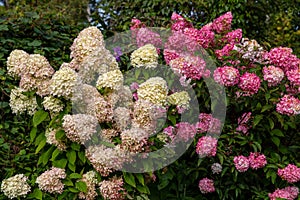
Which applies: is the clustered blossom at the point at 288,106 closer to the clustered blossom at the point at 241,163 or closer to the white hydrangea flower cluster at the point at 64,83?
the clustered blossom at the point at 241,163

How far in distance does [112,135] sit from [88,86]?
26 centimetres

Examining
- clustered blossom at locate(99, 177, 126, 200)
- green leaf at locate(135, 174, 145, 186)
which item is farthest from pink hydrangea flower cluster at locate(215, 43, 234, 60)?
clustered blossom at locate(99, 177, 126, 200)

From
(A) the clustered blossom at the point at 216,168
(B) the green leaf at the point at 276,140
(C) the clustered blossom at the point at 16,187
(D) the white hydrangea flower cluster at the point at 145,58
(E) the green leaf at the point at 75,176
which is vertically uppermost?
(D) the white hydrangea flower cluster at the point at 145,58

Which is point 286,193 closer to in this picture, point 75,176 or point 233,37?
point 233,37

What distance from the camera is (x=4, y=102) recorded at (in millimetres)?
3586

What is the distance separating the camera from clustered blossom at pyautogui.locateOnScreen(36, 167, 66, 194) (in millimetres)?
2139

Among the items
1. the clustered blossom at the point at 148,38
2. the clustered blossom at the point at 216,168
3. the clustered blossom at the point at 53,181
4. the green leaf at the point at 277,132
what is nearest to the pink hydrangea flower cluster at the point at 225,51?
the clustered blossom at the point at 148,38

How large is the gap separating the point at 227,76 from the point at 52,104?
103 centimetres

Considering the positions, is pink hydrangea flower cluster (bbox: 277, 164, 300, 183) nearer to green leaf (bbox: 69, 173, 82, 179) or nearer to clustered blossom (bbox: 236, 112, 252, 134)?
clustered blossom (bbox: 236, 112, 252, 134)

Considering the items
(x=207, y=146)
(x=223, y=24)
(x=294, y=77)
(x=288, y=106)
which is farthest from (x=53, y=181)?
(x=223, y=24)

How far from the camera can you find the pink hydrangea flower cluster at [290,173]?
8.91 feet

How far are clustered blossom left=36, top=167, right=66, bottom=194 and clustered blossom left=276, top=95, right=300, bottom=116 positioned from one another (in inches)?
50.9

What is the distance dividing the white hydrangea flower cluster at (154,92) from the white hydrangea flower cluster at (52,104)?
1.25 feet

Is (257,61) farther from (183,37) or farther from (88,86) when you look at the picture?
(88,86)
